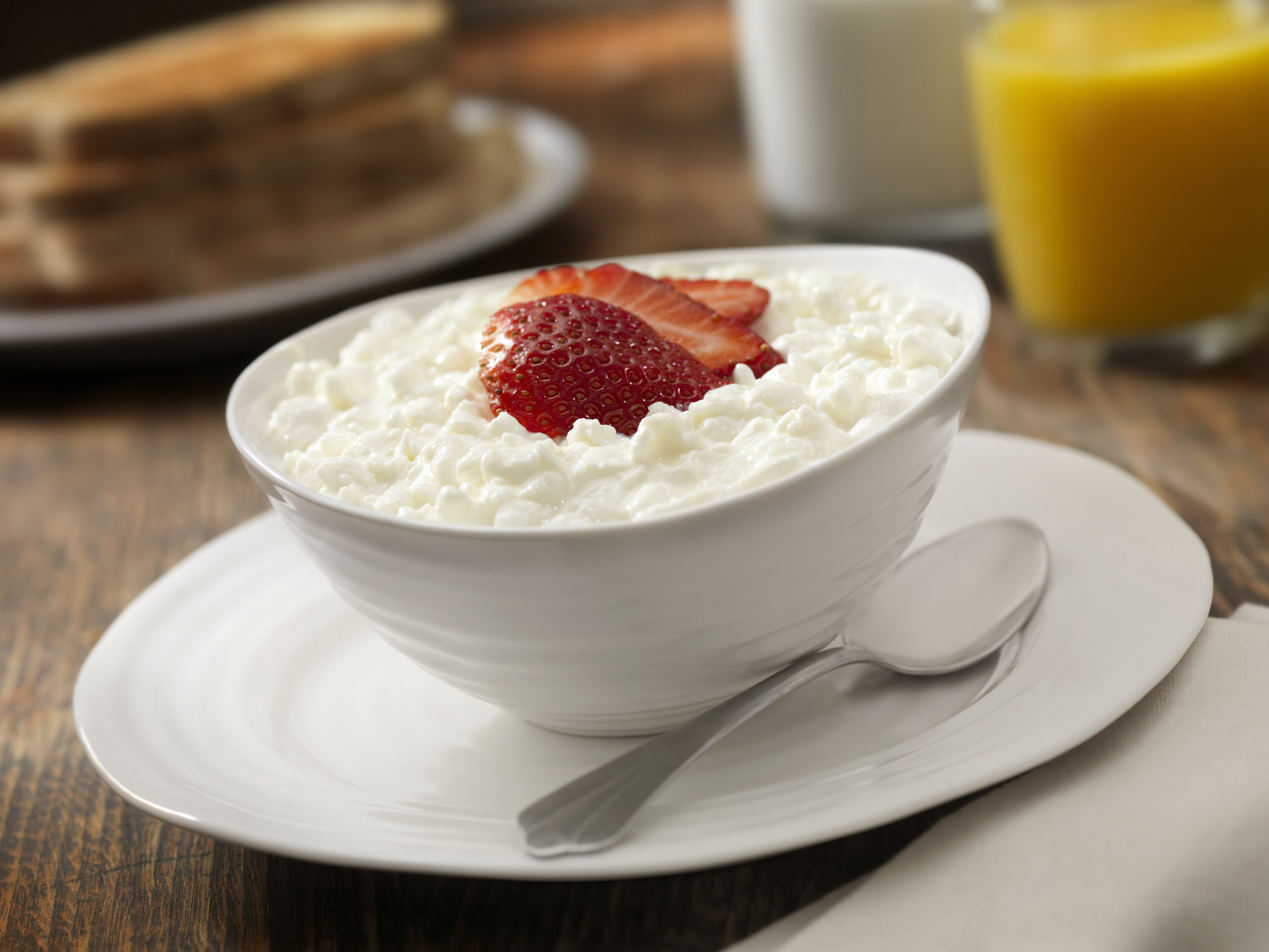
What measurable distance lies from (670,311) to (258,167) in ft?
4.10

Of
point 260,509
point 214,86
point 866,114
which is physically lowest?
point 260,509

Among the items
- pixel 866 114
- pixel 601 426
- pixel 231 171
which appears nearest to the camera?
pixel 601 426

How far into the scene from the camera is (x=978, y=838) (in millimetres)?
656

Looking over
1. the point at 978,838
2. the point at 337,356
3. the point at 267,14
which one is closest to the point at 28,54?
the point at 267,14

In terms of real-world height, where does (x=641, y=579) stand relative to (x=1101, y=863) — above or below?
above

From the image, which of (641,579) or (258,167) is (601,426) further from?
(258,167)

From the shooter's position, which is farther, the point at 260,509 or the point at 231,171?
the point at 231,171

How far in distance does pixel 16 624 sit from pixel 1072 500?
0.89 metres

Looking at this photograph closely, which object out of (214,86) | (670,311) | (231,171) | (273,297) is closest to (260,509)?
(273,297)

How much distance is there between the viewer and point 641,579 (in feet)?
2.14

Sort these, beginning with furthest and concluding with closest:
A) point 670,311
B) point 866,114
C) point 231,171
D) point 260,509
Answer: point 231,171
point 866,114
point 260,509
point 670,311

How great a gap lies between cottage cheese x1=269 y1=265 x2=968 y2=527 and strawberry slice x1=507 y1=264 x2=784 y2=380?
2 centimetres

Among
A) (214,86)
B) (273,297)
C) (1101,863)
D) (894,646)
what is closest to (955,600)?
(894,646)

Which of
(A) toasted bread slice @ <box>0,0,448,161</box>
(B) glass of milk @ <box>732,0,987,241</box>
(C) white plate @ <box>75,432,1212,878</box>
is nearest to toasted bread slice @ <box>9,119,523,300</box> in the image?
(A) toasted bread slice @ <box>0,0,448,161</box>
